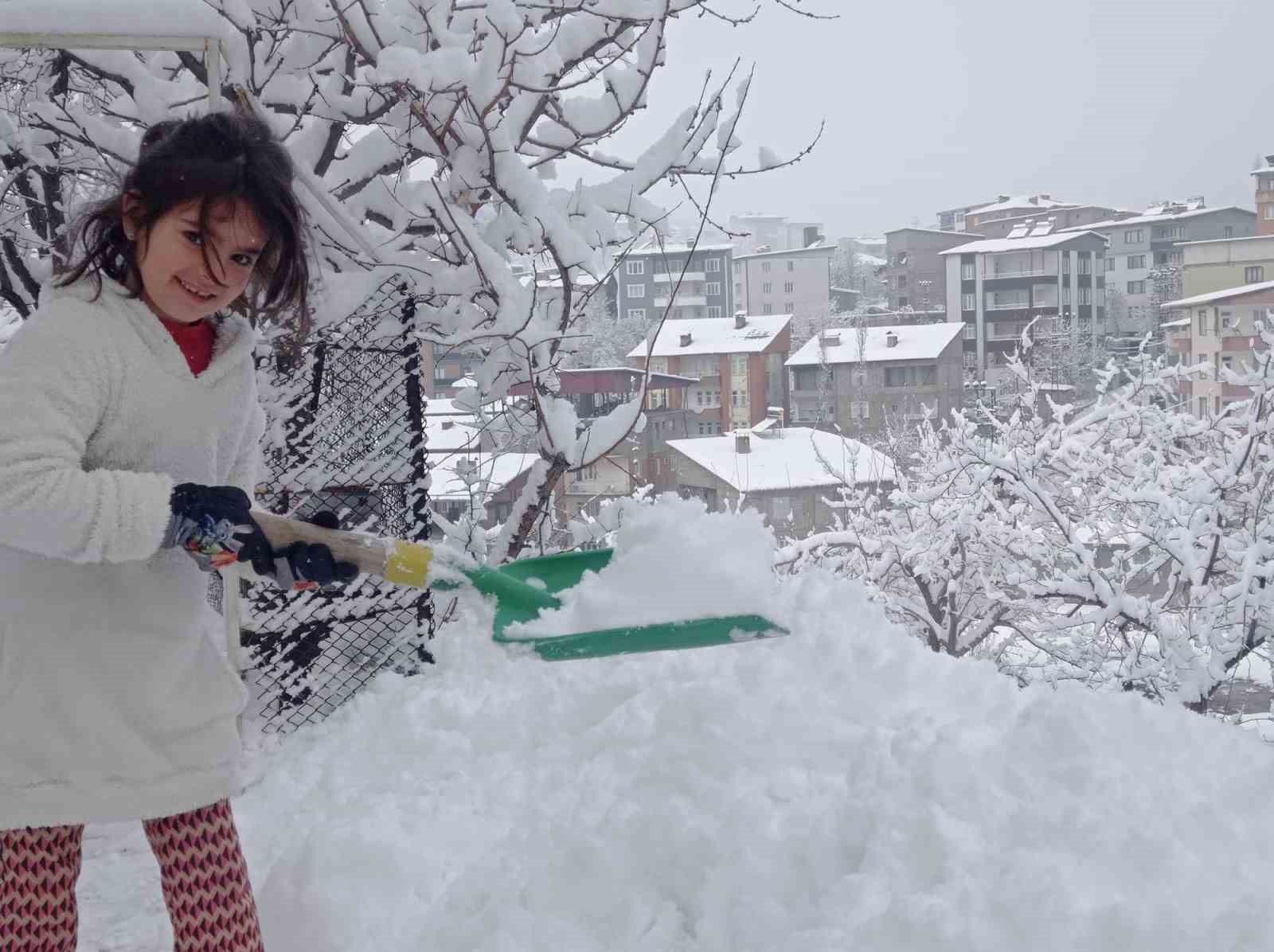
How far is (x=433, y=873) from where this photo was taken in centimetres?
222

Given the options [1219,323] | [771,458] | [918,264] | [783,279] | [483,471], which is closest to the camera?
[483,471]

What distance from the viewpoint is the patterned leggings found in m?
1.48

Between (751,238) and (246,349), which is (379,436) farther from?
(246,349)

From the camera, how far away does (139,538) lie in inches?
54.2

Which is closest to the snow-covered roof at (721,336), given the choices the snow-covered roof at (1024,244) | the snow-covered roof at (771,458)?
the snow-covered roof at (771,458)

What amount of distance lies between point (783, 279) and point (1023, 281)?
60.1 ft

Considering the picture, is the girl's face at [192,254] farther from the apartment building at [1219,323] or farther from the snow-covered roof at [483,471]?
the apartment building at [1219,323]

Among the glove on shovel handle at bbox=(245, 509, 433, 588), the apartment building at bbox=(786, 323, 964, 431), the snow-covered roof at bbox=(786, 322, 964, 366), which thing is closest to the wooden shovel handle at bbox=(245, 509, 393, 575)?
the glove on shovel handle at bbox=(245, 509, 433, 588)

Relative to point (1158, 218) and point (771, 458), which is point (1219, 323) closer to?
point (771, 458)

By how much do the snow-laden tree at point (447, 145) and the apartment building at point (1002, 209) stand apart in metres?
51.7

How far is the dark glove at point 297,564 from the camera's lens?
4.96 feet

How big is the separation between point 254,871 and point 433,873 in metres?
0.49

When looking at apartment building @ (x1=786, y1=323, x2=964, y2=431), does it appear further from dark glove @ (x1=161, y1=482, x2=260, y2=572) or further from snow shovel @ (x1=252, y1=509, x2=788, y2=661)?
dark glove @ (x1=161, y1=482, x2=260, y2=572)

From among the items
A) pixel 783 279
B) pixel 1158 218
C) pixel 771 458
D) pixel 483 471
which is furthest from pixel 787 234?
pixel 483 471
